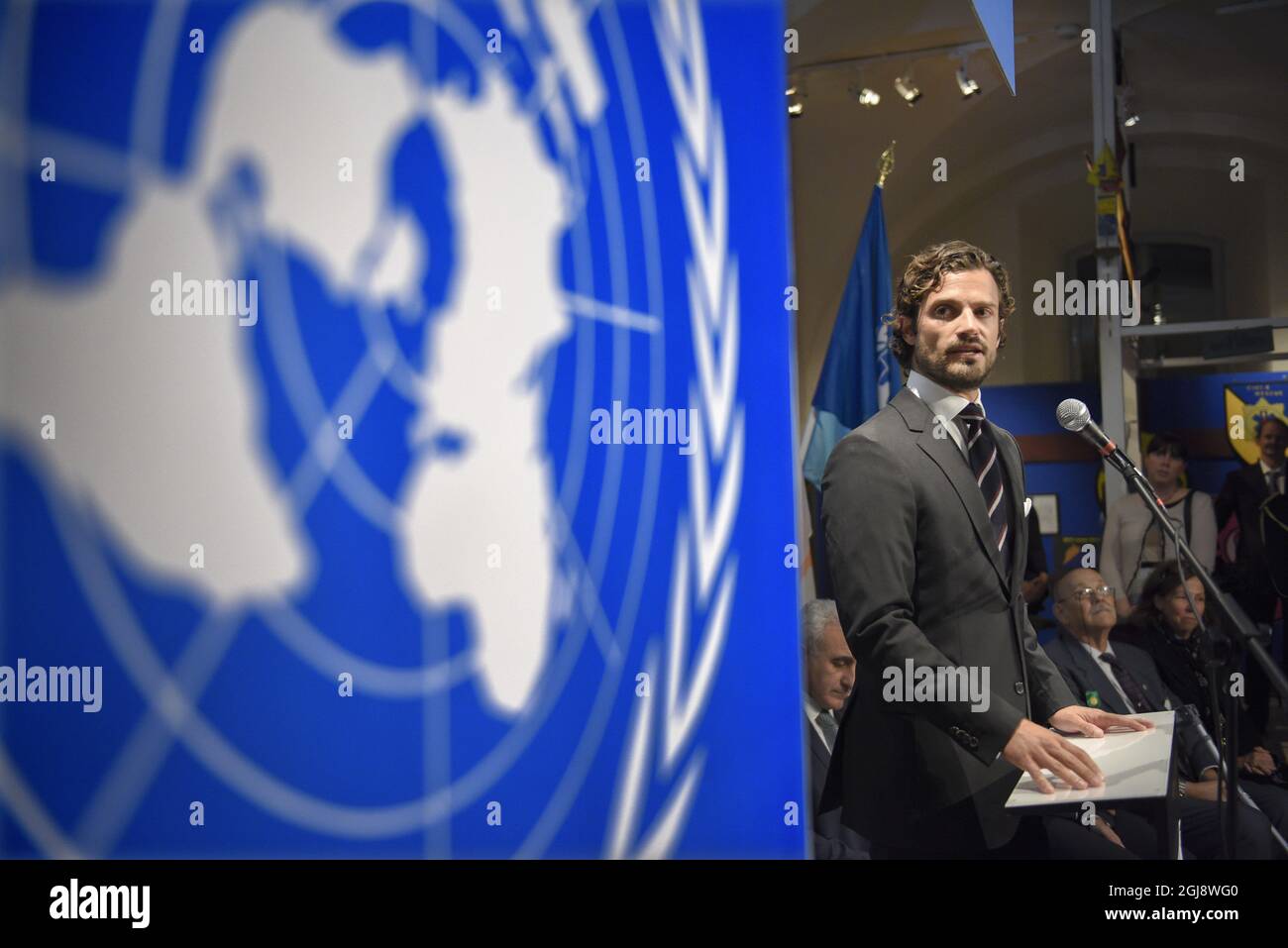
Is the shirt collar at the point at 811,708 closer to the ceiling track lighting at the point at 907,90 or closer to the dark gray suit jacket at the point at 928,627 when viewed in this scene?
the dark gray suit jacket at the point at 928,627

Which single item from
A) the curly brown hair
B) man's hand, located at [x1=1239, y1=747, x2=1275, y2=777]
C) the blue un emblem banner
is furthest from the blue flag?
man's hand, located at [x1=1239, y1=747, x2=1275, y2=777]

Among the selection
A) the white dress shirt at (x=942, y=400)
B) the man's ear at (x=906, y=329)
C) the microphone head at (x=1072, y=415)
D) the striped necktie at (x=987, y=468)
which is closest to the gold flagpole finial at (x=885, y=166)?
the man's ear at (x=906, y=329)

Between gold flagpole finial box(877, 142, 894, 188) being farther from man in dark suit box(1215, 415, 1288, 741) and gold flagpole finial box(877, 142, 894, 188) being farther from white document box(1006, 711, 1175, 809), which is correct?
white document box(1006, 711, 1175, 809)

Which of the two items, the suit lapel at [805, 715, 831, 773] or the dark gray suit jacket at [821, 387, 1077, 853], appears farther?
the suit lapel at [805, 715, 831, 773]

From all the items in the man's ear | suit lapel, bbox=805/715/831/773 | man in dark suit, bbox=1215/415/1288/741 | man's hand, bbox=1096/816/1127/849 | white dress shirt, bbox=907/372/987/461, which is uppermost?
the man's ear

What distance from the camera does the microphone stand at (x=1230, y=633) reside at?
3328 millimetres

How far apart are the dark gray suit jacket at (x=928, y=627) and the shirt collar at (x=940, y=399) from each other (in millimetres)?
30

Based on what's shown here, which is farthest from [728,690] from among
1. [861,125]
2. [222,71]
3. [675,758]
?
[222,71]

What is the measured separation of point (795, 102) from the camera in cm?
361

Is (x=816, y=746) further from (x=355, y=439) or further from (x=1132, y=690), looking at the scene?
(x=355, y=439)

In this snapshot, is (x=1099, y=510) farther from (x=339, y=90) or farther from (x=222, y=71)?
(x=222, y=71)

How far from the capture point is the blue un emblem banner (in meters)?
3.57

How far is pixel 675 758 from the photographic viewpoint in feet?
11.7

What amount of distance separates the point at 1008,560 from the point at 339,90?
7.70 ft
